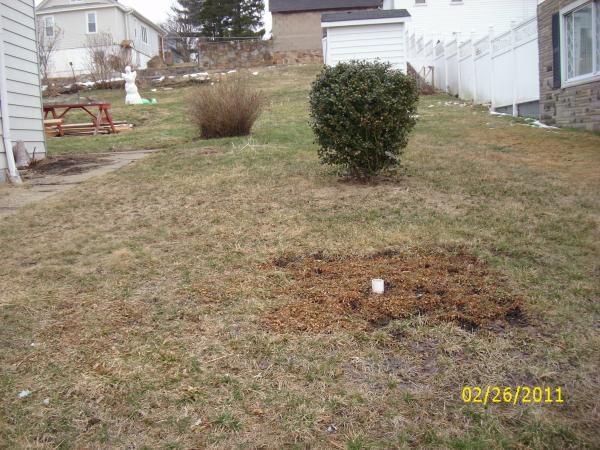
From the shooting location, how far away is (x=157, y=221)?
204 inches

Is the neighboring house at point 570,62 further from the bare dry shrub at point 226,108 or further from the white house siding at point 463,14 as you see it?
the white house siding at point 463,14

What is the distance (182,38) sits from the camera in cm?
4578

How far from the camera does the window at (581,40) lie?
30.0 feet

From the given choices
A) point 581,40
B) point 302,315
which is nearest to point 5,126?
point 302,315

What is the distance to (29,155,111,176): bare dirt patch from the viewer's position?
8.77 m

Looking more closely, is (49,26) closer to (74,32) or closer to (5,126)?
(74,32)

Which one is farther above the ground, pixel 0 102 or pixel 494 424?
pixel 0 102

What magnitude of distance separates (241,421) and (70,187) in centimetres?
585

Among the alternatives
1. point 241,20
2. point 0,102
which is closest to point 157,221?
point 0,102

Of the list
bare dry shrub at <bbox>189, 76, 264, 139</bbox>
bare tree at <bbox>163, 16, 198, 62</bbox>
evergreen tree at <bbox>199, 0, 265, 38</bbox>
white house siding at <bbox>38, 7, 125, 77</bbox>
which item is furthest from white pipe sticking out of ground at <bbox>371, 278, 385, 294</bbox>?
bare tree at <bbox>163, 16, 198, 62</bbox>

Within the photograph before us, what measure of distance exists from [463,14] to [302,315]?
27.6m

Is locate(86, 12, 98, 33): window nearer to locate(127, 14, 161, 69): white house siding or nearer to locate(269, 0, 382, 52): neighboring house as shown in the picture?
locate(127, 14, 161, 69): white house siding

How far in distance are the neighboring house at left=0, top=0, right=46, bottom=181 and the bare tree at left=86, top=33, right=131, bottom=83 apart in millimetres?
16847

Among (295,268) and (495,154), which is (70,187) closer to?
(295,268)
